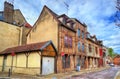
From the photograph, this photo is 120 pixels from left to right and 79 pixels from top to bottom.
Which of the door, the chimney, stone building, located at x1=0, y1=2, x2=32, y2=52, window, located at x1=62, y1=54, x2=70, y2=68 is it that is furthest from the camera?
the chimney

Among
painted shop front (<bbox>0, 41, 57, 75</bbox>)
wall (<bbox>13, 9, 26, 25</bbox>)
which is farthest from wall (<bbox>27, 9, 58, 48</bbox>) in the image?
wall (<bbox>13, 9, 26, 25</bbox>)

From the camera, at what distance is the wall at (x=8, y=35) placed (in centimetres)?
2492

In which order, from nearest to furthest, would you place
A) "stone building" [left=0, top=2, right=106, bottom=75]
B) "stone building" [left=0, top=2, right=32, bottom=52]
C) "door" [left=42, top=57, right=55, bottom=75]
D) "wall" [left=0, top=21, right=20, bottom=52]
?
"door" [left=42, top=57, right=55, bottom=75], "stone building" [left=0, top=2, right=106, bottom=75], "wall" [left=0, top=21, right=20, bottom=52], "stone building" [left=0, top=2, right=32, bottom=52]

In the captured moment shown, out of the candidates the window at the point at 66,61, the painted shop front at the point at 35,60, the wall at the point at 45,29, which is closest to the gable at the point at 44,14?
the wall at the point at 45,29

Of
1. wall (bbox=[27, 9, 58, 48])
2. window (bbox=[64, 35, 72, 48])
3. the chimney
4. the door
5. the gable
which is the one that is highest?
the chimney

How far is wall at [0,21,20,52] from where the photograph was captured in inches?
981

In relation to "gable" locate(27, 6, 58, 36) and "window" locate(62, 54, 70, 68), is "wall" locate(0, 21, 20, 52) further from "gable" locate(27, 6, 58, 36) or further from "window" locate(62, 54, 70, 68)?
"window" locate(62, 54, 70, 68)

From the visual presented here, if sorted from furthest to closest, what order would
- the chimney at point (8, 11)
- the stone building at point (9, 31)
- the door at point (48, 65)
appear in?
the chimney at point (8, 11), the stone building at point (9, 31), the door at point (48, 65)

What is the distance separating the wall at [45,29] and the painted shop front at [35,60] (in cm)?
244

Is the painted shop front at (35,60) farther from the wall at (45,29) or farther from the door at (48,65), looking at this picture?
the wall at (45,29)

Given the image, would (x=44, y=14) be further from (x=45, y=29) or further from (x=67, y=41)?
(x=67, y=41)

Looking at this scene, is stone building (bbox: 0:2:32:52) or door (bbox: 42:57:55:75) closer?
door (bbox: 42:57:55:75)

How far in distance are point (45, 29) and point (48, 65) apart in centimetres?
647

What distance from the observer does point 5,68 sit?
22.0m
